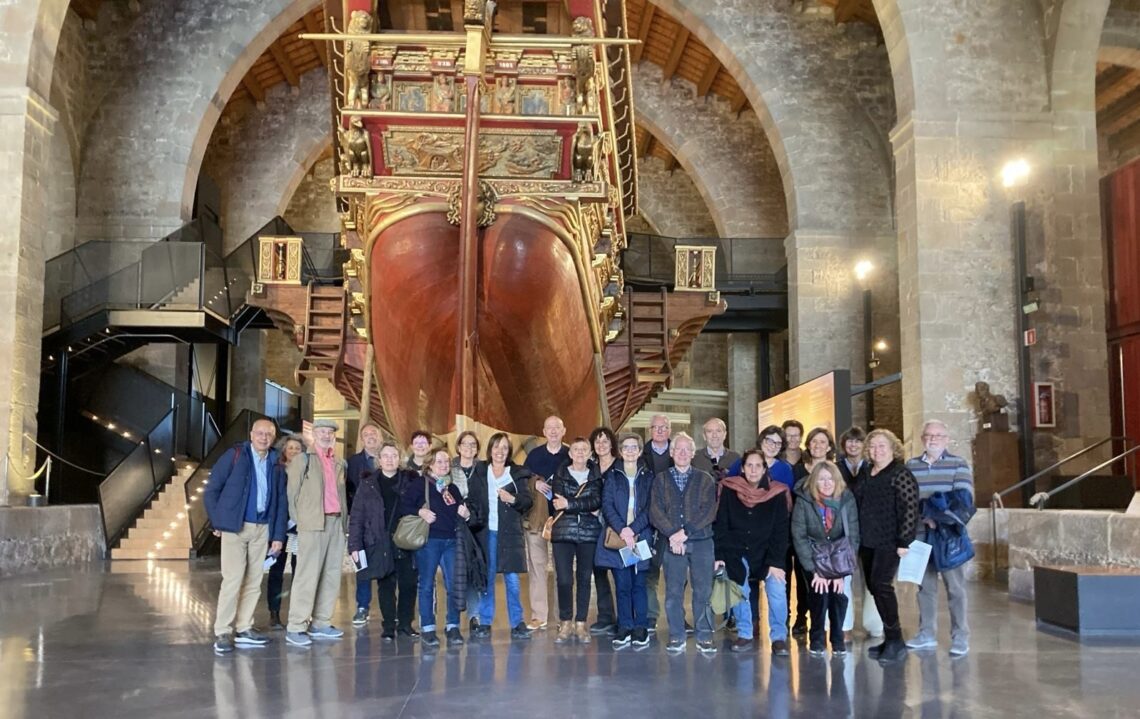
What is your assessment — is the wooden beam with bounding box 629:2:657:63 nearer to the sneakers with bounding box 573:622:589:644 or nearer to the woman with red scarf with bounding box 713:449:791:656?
the woman with red scarf with bounding box 713:449:791:656

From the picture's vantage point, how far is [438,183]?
725 cm

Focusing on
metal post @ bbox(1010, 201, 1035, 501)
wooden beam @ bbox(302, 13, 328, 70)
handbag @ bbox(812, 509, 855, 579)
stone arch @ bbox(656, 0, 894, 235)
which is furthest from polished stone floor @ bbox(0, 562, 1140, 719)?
wooden beam @ bbox(302, 13, 328, 70)

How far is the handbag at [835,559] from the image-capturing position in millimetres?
4504

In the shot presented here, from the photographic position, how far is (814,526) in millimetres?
4602

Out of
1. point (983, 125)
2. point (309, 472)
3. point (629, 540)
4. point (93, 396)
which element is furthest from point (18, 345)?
point (983, 125)

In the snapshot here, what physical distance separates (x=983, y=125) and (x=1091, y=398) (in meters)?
3.08

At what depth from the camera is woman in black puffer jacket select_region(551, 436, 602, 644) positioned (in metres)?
4.82

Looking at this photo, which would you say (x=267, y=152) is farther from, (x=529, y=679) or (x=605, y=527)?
(x=529, y=679)

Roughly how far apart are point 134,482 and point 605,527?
346 inches

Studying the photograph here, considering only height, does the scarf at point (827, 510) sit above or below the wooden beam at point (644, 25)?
below

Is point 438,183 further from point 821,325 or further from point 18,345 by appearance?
point 821,325

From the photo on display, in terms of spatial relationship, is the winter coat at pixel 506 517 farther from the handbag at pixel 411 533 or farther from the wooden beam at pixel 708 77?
the wooden beam at pixel 708 77

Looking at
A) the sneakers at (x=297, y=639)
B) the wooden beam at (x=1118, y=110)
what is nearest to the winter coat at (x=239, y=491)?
the sneakers at (x=297, y=639)

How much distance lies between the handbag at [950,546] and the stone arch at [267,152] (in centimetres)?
1626
